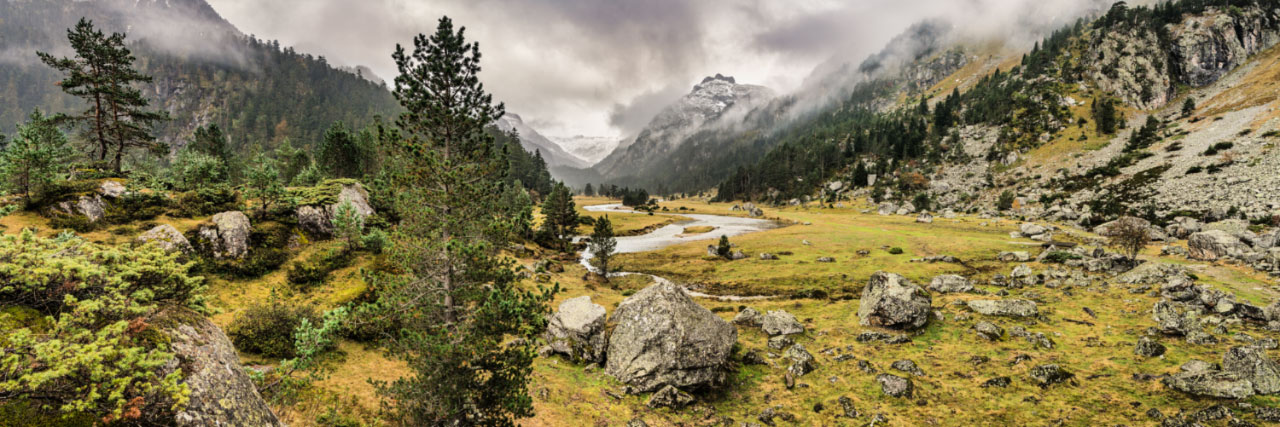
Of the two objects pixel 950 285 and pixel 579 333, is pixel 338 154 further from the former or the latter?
pixel 950 285

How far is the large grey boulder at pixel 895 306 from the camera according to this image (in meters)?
27.2

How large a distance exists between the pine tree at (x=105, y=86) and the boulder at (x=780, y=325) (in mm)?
50036

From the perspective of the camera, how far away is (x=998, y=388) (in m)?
19.3

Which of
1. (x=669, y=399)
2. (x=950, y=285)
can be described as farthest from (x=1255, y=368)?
(x=669, y=399)

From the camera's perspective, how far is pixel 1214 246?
38.7 m

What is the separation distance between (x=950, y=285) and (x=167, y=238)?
56490 mm

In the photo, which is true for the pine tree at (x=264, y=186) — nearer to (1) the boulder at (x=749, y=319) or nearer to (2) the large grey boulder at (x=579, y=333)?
(2) the large grey boulder at (x=579, y=333)

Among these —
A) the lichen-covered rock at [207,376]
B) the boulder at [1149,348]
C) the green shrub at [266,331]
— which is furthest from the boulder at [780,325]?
the green shrub at [266,331]

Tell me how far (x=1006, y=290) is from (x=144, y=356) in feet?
156

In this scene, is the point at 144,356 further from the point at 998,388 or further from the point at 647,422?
the point at 998,388

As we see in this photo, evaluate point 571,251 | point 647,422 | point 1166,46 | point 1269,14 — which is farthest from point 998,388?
point 1269,14

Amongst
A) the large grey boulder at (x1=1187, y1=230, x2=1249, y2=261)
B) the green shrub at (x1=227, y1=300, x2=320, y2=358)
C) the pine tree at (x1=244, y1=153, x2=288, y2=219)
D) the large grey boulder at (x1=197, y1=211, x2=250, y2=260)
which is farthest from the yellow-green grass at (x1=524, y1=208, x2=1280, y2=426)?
the pine tree at (x1=244, y1=153, x2=288, y2=219)

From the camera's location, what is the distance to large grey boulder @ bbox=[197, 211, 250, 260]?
83.5 feet

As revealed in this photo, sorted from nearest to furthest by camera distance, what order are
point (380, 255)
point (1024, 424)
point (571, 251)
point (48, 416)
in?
1. point (48, 416)
2. point (1024, 424)
3. point (380, 255)
4. point (571, 251)
